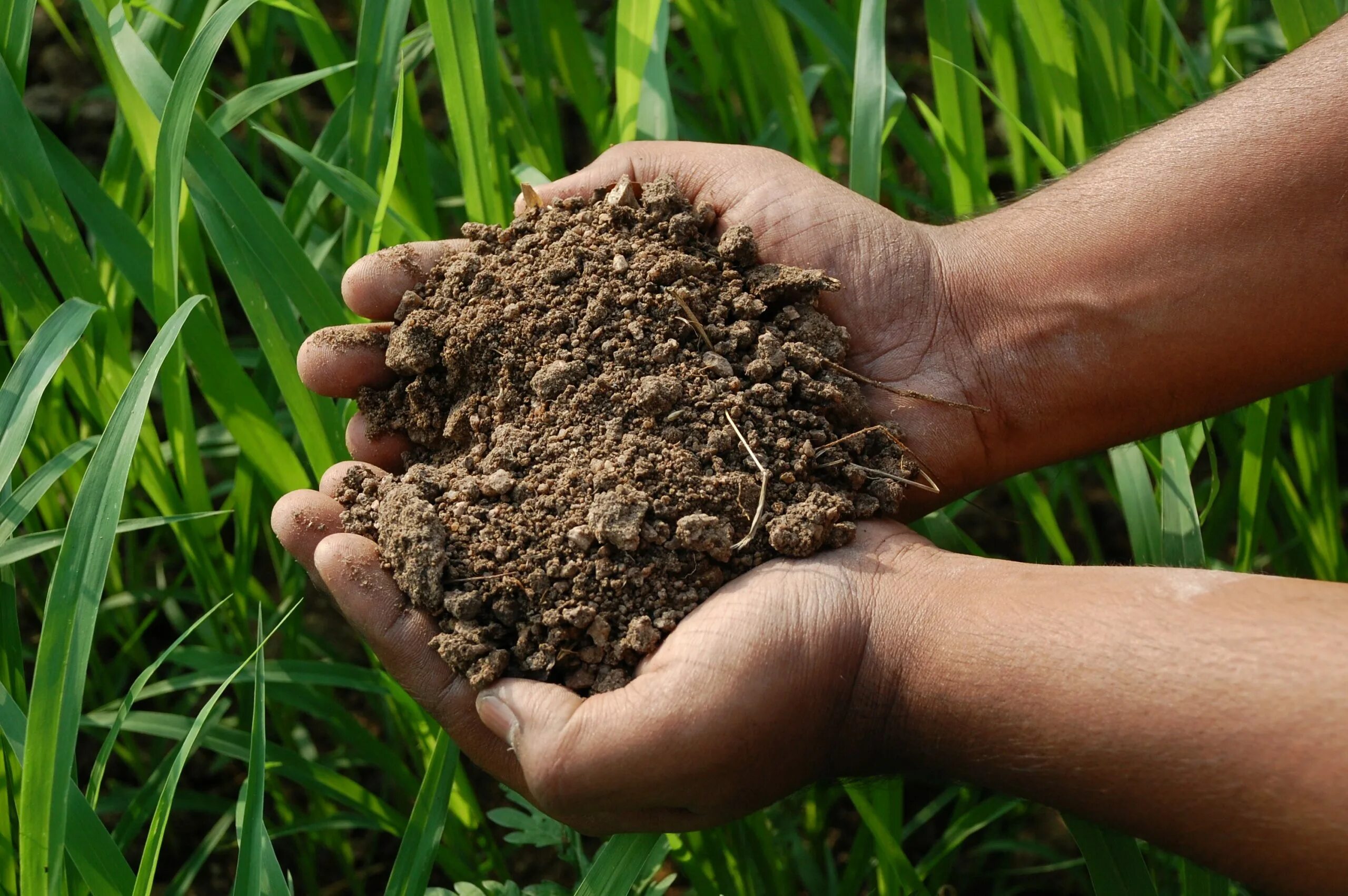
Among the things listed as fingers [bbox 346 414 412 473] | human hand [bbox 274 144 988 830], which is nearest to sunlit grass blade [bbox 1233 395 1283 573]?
human hand [bbox 274 144 988 830]

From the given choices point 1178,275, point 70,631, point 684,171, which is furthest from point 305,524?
point 1178,275

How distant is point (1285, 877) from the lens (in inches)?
31.4

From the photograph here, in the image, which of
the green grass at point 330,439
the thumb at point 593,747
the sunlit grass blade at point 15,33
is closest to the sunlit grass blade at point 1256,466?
the green grass at point 330,439

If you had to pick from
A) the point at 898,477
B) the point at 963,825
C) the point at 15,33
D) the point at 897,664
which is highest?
the point at 15,33

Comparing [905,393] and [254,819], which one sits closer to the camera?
[254,819]

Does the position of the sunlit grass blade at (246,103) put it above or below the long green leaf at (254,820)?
above

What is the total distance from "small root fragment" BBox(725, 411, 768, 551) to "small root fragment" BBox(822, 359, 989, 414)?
0.15 meters

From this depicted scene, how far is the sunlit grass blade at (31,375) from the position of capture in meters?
1.02

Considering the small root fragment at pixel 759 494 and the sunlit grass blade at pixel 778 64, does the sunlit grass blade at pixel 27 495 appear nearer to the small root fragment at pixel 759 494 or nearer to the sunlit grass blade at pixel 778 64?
the small root fragment at pixel 759 494

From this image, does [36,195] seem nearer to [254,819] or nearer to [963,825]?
[254,819]

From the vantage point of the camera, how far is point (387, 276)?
1.22 meters

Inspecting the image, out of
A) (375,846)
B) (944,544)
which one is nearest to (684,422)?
(944,544)

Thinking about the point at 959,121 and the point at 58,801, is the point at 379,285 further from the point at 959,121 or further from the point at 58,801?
the point at 959,121

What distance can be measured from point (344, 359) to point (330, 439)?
11 centimetres
